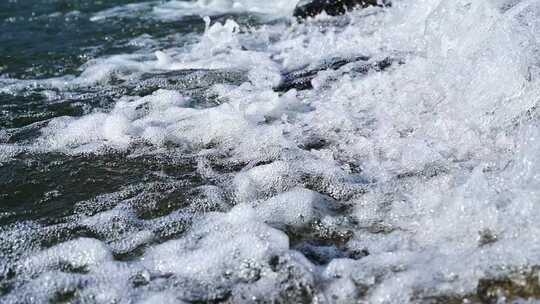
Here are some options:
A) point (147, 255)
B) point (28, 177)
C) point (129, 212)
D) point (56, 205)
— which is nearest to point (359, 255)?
point (147, 255)

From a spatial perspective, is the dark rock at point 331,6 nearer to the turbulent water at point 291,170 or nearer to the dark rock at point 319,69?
the turbulent water at point 291,170

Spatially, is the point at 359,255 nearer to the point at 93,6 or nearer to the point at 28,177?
the point at 28,177

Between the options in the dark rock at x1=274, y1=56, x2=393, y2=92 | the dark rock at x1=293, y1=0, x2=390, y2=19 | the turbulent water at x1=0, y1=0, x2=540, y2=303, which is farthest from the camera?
the dark rock at x1=293, y1=0, x2=390, y2=19

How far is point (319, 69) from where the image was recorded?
575cm

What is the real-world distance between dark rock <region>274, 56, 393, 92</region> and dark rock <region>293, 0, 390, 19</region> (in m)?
2.15

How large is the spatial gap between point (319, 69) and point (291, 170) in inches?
84.4

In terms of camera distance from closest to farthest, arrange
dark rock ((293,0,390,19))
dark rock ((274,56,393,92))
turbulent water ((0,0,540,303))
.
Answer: turbulent water ((0,0,540,303)) < dark rock ((274,56,393,92)) < dark rock ((293,0,390,19))

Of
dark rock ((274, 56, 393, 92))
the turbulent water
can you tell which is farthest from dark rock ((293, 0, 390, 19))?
dark rock ((274, 56, 393, 92))

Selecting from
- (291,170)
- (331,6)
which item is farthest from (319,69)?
(331,6)

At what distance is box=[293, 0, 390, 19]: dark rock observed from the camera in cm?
788

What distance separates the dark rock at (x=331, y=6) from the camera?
7879 millimetres

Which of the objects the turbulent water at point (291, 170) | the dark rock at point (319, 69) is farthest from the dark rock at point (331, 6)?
the dark rock at point (319, 69)

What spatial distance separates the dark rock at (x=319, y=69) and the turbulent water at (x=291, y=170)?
0.03 meters

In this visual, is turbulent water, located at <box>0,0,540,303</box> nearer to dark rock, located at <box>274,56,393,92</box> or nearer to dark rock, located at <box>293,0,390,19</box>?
dark rock, located at <box>274,56,393,92</box>
